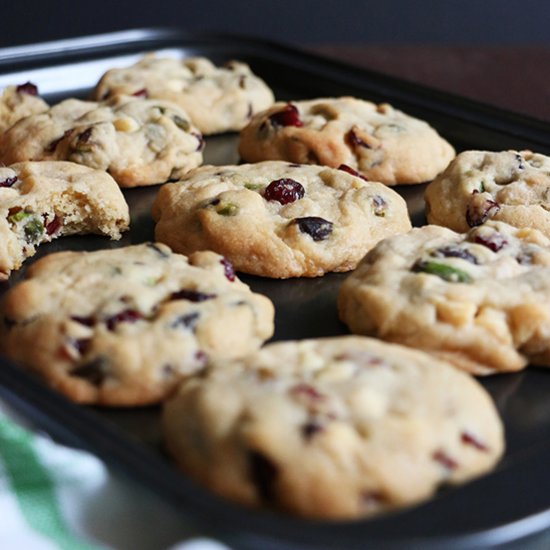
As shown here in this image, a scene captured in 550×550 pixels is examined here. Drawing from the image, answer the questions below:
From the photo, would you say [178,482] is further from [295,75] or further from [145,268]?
[295,75]

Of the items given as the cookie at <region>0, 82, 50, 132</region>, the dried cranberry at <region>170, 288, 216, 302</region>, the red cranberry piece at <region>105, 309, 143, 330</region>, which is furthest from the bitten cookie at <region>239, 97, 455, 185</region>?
the red cranberry piece at <region>105, 309, 143, 330</region>

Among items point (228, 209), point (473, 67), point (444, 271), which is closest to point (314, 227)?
point (228, 209)

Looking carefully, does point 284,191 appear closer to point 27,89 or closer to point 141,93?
point 141,93

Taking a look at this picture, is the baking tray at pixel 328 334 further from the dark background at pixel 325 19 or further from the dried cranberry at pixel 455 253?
the dark background at pixel 325 19

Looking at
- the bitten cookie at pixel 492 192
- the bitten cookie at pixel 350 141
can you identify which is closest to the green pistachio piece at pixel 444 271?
the bitten cookie at pixel 492 192

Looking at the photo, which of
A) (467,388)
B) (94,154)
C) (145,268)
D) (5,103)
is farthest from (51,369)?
(5,103)
